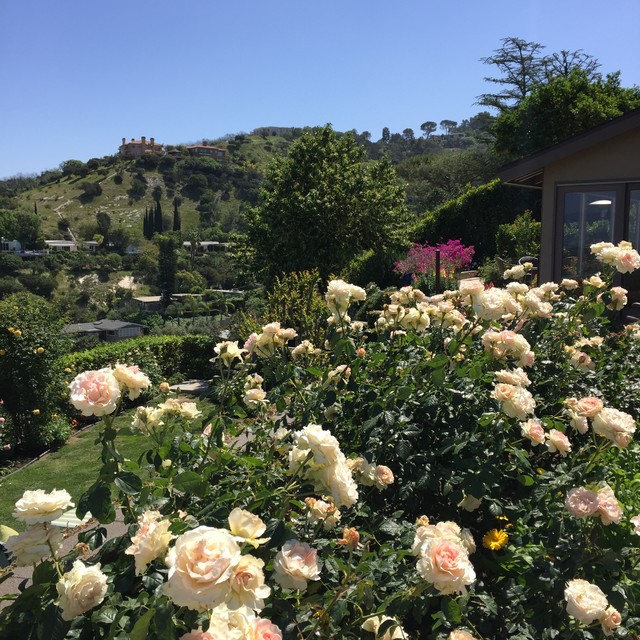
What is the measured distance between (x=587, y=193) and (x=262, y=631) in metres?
9.31

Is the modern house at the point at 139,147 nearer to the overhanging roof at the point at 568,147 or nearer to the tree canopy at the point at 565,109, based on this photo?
the tree canopy at the point at 565,109

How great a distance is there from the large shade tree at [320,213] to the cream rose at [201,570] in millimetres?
14280

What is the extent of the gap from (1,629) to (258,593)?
0.73 m

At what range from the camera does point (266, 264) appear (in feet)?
50.8

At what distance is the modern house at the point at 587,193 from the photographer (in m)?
8.41

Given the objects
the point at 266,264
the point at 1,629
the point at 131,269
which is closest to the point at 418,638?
the point at 1,629

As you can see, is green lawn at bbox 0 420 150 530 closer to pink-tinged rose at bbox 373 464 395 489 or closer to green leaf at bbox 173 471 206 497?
pink-tinged rose at bbox 373 464 395 489

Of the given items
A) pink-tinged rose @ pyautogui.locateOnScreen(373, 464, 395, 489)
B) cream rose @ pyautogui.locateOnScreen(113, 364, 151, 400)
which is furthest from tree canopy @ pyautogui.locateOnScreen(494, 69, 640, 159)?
cream rose @ pyautogui.locateOnScreen(113, 364, 151, 400)

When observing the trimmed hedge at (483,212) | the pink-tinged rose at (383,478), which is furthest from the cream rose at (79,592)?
the trimmed hedge at (483,212)

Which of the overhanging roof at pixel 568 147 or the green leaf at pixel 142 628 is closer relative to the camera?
the green leaf at pixel 142 628

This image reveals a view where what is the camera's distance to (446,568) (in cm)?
126

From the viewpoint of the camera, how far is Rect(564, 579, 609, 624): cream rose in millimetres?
1461

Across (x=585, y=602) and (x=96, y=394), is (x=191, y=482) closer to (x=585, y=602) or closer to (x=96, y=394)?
(x=96, y=394)

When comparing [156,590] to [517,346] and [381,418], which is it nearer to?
[381,418]
